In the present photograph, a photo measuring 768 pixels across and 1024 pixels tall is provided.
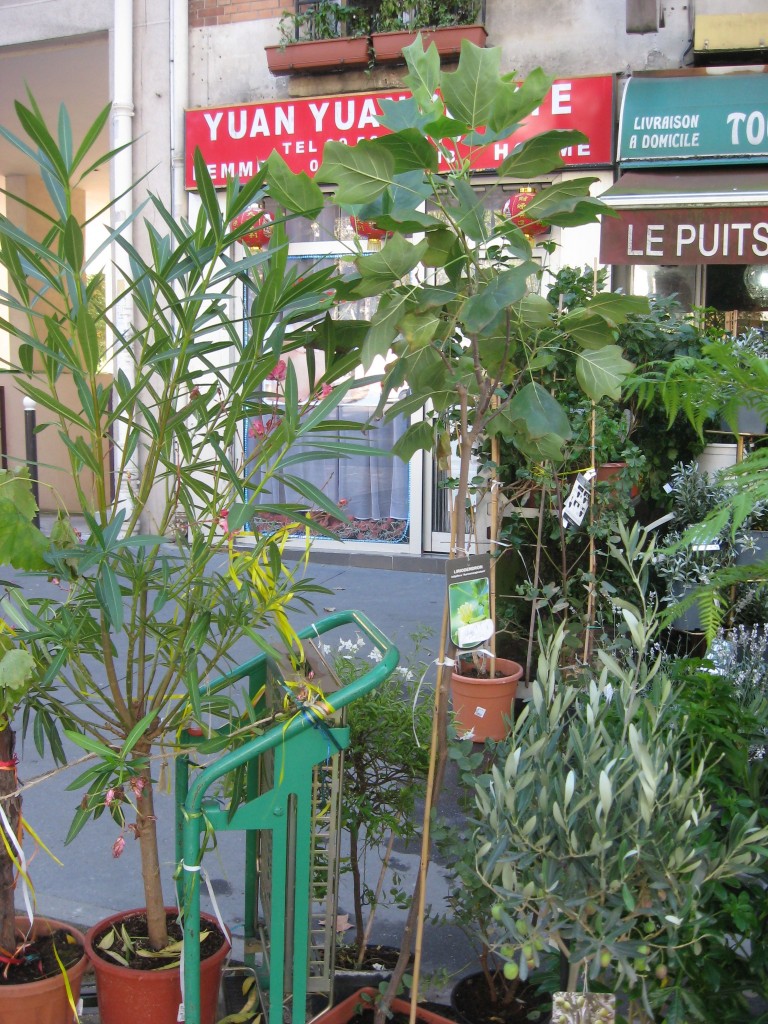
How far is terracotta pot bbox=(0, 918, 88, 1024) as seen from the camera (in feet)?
8.07

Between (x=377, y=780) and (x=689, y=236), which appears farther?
(x=689, y=236)

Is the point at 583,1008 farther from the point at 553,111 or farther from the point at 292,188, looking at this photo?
the point at 553,111

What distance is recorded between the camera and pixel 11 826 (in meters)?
2.55

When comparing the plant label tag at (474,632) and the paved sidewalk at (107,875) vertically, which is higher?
the plant label tag at (474,632)

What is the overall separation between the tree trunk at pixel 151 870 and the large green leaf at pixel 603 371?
4.64 ft

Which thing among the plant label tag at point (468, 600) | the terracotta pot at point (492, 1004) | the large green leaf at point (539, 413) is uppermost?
the large green leaf at point (539, 413)

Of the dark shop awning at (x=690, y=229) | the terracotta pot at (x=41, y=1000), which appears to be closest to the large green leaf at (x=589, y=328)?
the terracotta pot at (x=41, y=1000)

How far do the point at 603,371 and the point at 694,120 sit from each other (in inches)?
269

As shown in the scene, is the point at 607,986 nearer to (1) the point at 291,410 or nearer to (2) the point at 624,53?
(1) the point at 291,410

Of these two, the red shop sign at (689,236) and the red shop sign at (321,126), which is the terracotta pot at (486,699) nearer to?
the red shop sign at (689,236)

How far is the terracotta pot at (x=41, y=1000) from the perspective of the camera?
246 cm

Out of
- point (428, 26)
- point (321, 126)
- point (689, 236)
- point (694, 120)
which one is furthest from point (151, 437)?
point (321, 126)

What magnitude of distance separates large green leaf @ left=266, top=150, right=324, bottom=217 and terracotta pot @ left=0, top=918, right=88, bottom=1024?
6.21 ft

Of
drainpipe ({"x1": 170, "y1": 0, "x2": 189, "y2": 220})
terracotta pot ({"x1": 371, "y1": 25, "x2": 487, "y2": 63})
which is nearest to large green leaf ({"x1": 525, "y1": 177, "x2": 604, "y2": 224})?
terracotta pot ({"x1": 371, "y1": 25, "x2": 487, "y2": 63})
